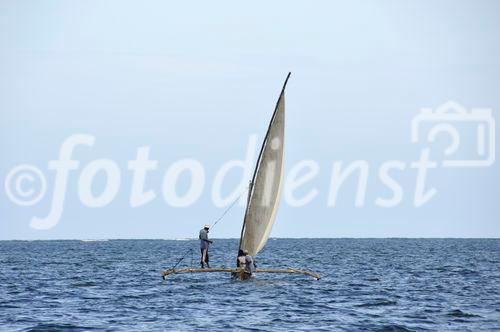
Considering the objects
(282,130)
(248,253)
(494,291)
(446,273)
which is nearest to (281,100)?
(282,130)

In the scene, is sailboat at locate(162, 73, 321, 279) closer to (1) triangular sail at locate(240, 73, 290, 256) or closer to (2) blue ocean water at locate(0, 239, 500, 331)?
(1) triangular sail at locate(240, 73, 290, 256)

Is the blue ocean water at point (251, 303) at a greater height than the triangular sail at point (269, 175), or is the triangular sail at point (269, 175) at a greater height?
the triangular sail at point (269, 175)

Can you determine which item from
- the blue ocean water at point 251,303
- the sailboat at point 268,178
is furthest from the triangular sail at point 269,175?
the blue ocean water at point 251,303

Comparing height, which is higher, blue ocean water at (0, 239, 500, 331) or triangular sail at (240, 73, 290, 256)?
triangular sail at (240, 73, 290, 256)

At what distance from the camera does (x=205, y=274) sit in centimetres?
5044

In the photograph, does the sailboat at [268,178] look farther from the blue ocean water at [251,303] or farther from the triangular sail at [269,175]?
the blue ocean water at [251,303]

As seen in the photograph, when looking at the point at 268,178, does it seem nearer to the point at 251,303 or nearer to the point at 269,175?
the point at 269,175

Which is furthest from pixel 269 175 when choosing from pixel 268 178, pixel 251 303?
pixel 251 303

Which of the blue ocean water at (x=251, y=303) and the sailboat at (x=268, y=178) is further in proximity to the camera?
the sailboat at (x=268, y=178)

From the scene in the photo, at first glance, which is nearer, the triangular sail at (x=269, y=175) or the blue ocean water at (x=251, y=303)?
the blue ocean water at (x=251, y=303)

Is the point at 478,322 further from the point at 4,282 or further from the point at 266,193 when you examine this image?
the point at 4,282

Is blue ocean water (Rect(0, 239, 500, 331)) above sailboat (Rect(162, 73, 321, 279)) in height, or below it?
below

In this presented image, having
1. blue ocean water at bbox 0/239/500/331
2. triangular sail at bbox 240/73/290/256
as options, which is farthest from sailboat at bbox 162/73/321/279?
blue ocean water at bbox 0/239/500/331

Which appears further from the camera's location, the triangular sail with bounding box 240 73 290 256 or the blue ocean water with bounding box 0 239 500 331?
the triangular sail with bounding box 240 73 290 256
